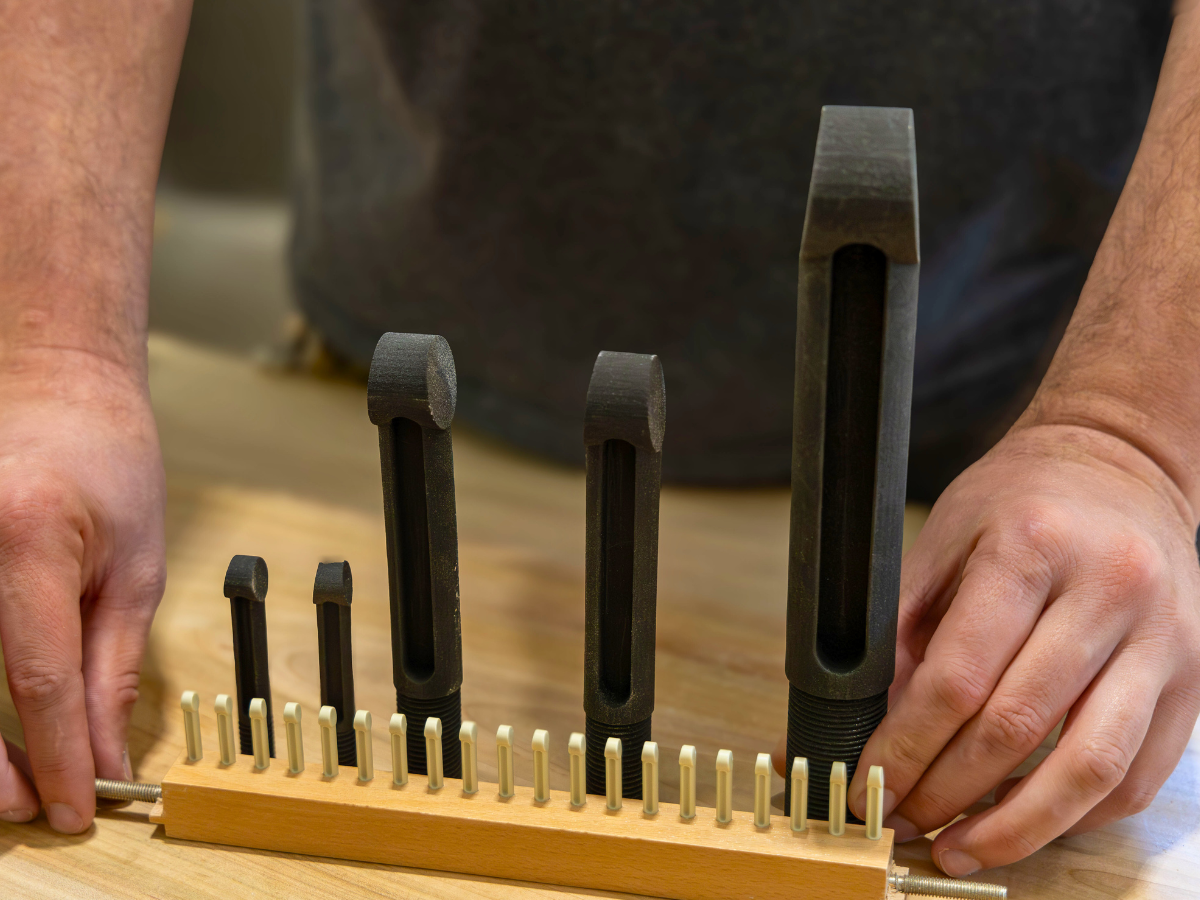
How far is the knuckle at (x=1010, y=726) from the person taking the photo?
19.9 inches

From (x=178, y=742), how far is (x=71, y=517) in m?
0.15

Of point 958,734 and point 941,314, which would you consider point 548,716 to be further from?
point 941,314

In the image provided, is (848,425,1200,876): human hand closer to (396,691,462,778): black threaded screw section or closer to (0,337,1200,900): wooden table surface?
(0,337,1200,900): wooden table surface

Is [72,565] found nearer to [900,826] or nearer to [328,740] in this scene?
[328,740]

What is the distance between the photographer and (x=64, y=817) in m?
0.56

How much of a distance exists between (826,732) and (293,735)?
254mm

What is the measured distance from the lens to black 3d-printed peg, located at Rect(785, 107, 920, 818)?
415 mm

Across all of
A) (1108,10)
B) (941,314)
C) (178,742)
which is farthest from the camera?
(941,314)

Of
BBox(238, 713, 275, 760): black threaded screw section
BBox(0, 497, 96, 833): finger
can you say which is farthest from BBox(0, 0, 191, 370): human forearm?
BBox(238, 713, 275, 760): black threaded screw section

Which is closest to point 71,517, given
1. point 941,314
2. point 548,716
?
point 548,716

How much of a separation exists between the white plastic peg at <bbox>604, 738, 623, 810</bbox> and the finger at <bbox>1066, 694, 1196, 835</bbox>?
0.72ft

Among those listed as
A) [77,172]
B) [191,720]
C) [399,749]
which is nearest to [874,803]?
[399,749]

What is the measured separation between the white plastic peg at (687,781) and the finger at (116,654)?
11.7 inches

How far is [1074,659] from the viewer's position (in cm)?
51
